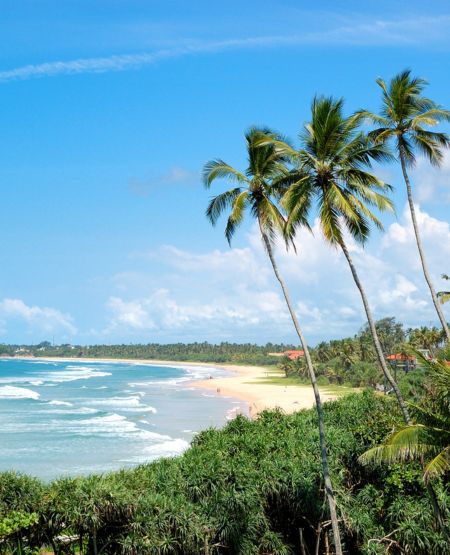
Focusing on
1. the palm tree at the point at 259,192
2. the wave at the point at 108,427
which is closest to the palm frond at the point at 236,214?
the palm tree at the point at 259,192

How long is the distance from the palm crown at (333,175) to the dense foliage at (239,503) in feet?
23.3

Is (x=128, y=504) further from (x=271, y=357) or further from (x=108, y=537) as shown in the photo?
(x=271, y=357)

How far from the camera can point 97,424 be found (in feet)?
181

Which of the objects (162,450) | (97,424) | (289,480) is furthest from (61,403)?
(289,480)

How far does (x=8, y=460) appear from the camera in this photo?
132 feet

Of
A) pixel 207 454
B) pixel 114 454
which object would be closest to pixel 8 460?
pixel 114 454

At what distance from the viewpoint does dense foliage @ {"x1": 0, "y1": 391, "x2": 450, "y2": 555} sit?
15.0 m

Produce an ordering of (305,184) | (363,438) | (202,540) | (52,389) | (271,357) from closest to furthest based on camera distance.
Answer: (202,540) < (305,184) < (363,438) < (52,389) < (271,357)

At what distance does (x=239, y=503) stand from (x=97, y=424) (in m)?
40.3

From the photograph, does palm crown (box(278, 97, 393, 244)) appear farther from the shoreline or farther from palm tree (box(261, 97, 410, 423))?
the shoreline

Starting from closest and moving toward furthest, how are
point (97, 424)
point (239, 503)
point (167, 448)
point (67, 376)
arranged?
point (239, 503) < point (167, 448) < point (97, 424) < point (67, 376)

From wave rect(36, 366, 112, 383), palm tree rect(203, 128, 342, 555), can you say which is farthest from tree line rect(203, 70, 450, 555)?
wave rect(36, 366, 112, 383)

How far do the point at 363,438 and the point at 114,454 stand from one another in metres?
23.9

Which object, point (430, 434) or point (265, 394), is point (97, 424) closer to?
point (265, 394)
